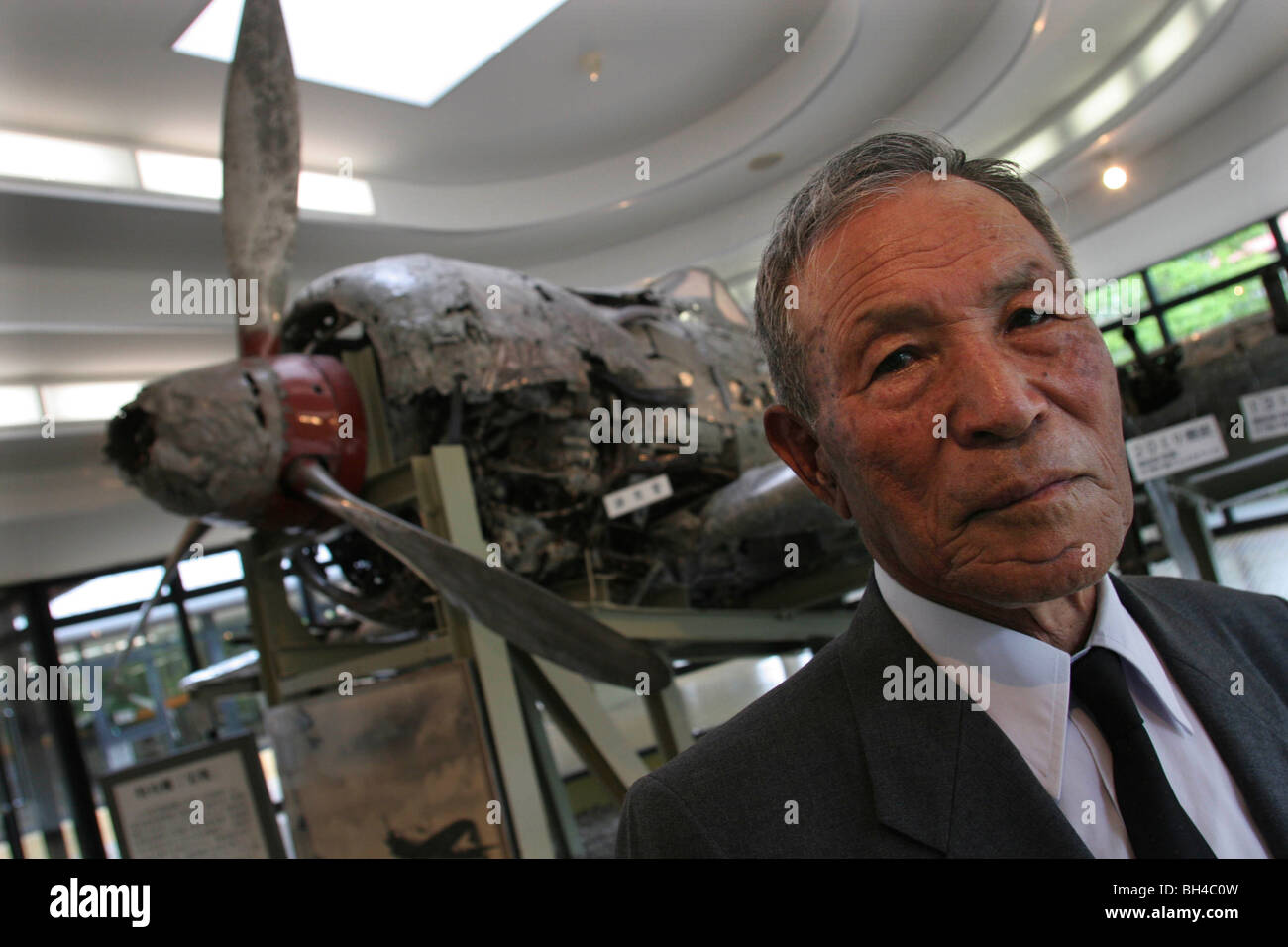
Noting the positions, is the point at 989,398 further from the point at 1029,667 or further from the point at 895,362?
the point at 1029,667

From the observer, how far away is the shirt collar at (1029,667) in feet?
1.95

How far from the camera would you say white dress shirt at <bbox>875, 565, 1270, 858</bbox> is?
1.93 ft

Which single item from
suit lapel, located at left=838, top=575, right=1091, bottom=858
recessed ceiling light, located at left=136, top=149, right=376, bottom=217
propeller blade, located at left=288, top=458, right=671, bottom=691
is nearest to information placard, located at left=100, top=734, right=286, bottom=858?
propeller blade, located at left=288, top=458, right=671, bottom=691

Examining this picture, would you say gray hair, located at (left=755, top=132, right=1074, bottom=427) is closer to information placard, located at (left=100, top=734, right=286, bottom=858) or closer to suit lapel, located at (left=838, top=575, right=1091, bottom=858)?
suit lapel, located at (left=838, top=575, right=1091, bottom=858)

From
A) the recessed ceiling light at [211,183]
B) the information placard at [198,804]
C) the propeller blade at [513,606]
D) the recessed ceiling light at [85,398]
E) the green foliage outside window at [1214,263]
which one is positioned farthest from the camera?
the recessed ceiling light at [85,398]

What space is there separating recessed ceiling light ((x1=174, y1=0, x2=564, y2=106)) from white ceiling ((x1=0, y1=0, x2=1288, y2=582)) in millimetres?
69

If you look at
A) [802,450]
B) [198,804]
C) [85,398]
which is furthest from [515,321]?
[85,398]

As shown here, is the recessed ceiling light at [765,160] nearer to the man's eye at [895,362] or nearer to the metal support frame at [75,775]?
the man's eye at [895,362]

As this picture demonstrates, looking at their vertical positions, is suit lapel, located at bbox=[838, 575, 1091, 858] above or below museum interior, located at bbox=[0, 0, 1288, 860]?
below

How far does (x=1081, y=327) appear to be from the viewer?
0.62 m

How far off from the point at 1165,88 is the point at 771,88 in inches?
46.2

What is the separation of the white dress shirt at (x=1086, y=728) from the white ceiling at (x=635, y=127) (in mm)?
1443

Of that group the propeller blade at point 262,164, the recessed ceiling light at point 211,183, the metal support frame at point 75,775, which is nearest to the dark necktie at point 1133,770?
the propeller blade at point 262,164

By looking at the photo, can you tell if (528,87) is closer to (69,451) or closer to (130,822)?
(130,822)
